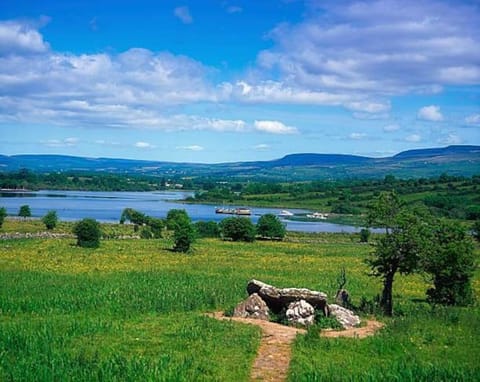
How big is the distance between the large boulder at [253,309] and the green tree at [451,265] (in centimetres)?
877

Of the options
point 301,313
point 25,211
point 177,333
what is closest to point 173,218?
point 25,211

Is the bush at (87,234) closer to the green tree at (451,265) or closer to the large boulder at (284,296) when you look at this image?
the large boulder at (284,296)

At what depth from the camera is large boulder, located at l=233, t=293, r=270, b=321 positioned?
2455 centimetres

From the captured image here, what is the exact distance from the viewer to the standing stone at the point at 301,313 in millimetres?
23188

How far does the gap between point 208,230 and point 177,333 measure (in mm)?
73380

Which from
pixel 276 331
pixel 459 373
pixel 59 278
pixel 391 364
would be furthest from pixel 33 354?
pixel 59 278

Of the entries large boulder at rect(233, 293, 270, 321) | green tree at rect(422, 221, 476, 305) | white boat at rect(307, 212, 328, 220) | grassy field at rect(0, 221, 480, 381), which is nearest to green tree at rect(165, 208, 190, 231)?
grassy field at rect(0, 221, 480, 381)

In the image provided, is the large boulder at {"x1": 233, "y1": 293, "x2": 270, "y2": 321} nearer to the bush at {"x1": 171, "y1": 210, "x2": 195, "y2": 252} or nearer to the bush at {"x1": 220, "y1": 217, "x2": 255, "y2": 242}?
the bush at {"x1": 171, "y1": 210, "x2": 195, "y2": 252}

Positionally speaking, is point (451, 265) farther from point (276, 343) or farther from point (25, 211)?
point (25, 211)

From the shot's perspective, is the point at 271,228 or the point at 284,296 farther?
the point at 271,228

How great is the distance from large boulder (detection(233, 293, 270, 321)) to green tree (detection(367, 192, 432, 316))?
5596 millimetres

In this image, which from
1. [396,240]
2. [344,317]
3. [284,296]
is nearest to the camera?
[344,317]

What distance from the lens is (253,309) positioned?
81.3ft

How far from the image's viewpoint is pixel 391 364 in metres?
16.8
